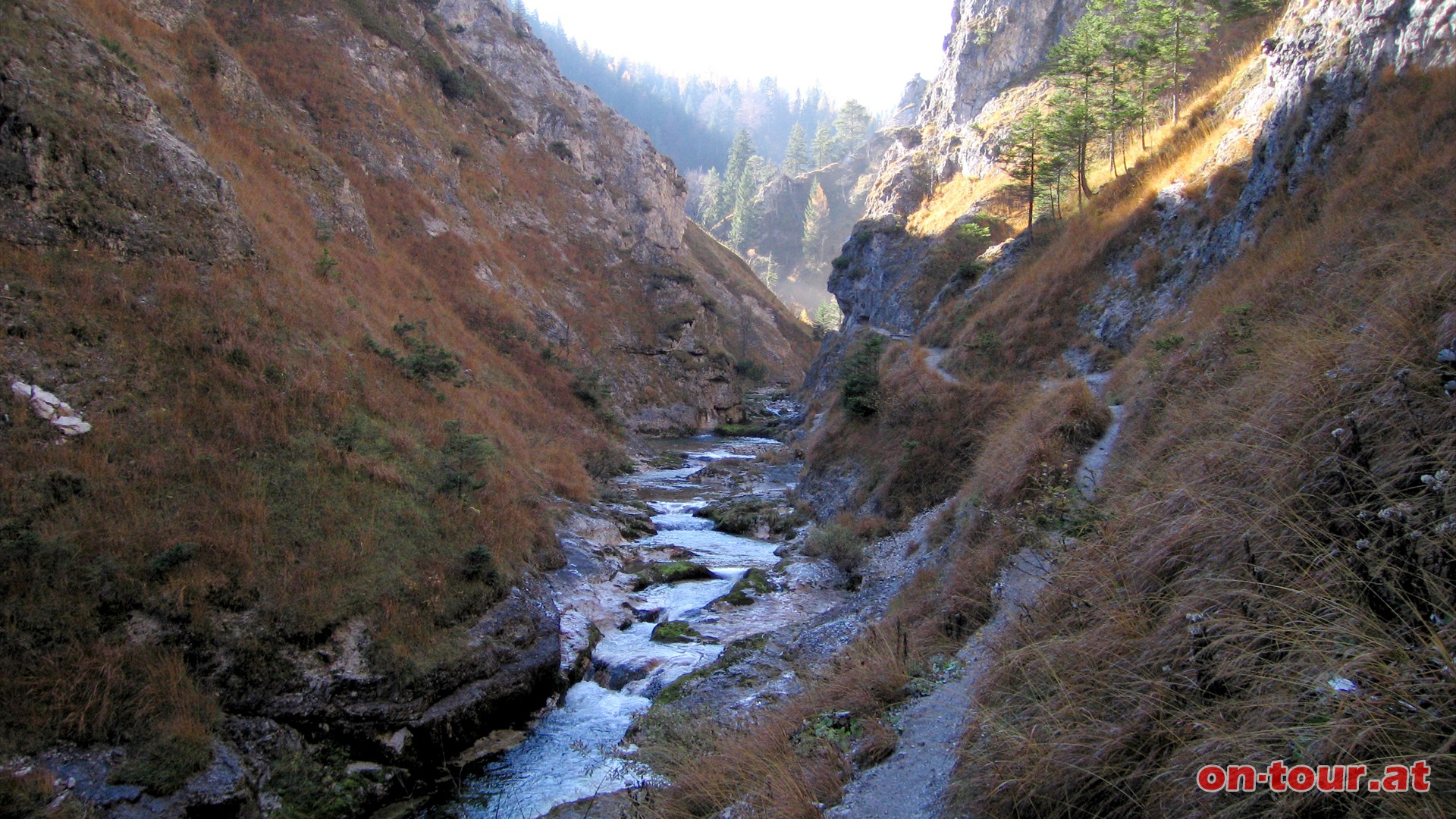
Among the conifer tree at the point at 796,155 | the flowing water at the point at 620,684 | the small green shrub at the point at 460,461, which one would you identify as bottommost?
the flowing water at the point at 620,684

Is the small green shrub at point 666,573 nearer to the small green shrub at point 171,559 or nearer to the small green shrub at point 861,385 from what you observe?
the small green shrub at point 861,385

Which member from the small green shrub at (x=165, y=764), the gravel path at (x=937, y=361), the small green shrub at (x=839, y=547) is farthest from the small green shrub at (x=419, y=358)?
the gravel path at (x=937, y=361)

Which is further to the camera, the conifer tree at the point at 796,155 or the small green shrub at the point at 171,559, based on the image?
the conifer tree at the point at 796,155

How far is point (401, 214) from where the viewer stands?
120 ft

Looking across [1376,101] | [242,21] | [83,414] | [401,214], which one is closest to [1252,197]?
[1376,101]

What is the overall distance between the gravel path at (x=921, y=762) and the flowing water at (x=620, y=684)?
3.39 m

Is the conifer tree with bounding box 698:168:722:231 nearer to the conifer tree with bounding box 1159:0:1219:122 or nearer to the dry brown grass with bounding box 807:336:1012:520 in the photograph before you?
the conifer tree with bounding box 1159:0:1219:122

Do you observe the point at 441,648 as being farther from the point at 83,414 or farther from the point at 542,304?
the point at 542,304

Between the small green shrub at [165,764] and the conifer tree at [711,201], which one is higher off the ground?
the conifer tree at [711,201]

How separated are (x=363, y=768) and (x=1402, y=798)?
11232 mm

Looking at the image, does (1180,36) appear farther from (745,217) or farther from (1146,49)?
(745,217)

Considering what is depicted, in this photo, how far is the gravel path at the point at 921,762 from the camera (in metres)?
4.08

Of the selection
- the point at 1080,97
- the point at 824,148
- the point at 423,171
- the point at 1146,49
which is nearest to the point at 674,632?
the point at 1146,49

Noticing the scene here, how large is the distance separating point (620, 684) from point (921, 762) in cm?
953
